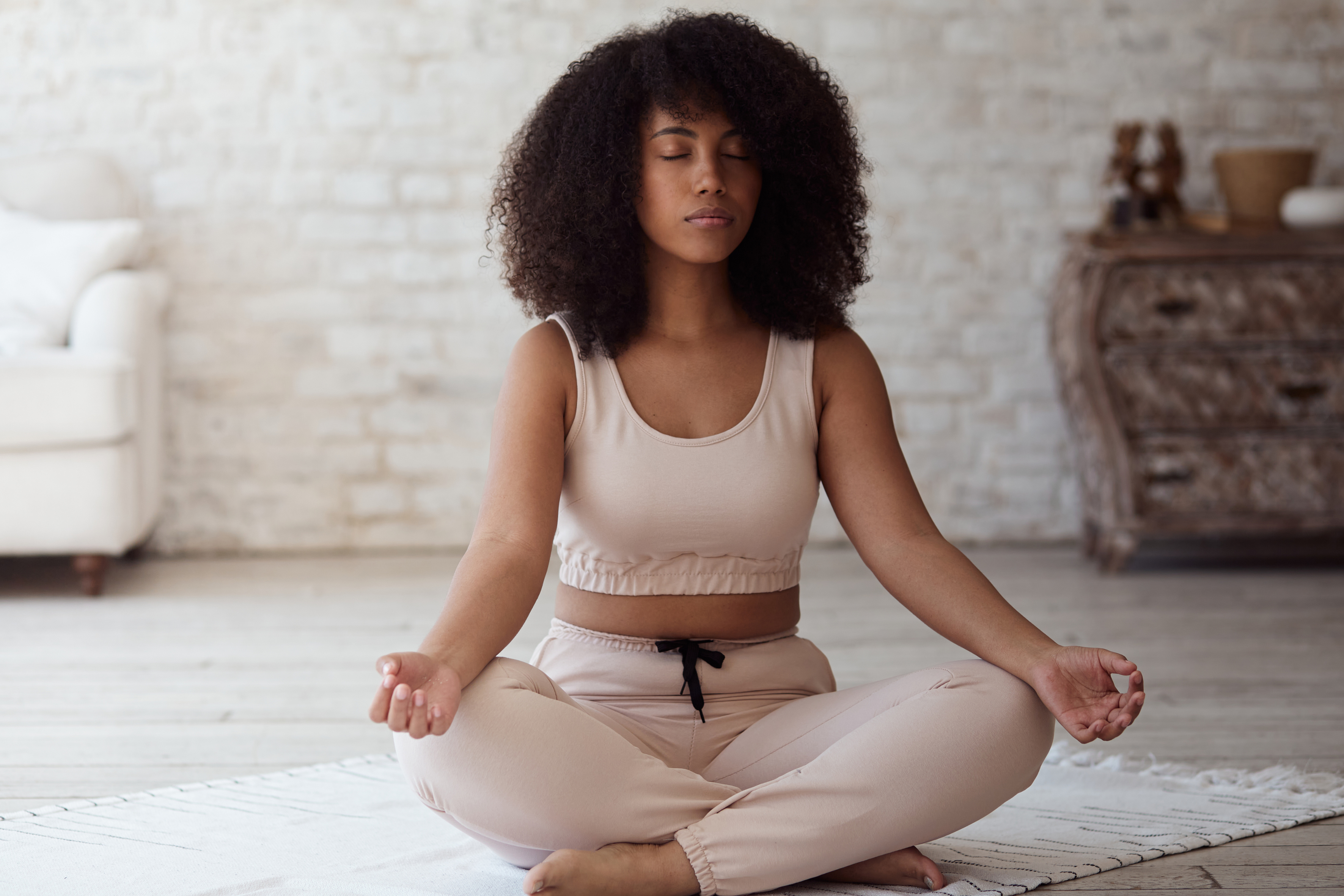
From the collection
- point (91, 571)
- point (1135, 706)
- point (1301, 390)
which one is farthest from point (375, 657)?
point (1301, 390)

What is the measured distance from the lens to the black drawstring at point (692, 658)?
137 centimetres

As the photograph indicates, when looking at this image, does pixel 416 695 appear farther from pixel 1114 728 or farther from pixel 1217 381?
pixel 1217 381

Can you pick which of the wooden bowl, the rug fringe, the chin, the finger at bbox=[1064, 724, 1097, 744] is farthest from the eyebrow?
the wooden bowl

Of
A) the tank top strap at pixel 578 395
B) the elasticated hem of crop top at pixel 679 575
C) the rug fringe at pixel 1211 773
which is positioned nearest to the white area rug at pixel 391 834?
the rug fringe at pixel 1211 773

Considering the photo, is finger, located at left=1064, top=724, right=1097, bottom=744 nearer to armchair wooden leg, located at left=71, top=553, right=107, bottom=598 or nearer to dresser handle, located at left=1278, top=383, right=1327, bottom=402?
dresser handle, located at left=1278, top=383, right=1327, bottom=402

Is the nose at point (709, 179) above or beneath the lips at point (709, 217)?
above

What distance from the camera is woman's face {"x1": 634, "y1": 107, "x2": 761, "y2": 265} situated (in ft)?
4.53

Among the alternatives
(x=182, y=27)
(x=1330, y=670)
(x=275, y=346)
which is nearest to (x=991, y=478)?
(x=1330, y=670)

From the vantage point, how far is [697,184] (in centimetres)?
138

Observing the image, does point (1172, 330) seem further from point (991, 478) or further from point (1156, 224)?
point (991, 478)

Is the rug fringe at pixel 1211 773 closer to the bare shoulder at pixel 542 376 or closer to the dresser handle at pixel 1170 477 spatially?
the bare shoulder at pixel 542 376

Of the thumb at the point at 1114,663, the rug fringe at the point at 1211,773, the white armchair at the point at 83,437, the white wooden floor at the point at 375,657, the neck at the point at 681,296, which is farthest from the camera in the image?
the white armchair at the point at 83,437

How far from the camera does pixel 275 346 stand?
355cm

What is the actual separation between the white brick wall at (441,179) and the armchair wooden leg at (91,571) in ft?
1.93
